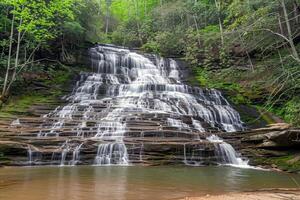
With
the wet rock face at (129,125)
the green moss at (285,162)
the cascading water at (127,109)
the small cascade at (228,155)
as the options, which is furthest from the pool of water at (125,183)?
the cascading water at (127,109)

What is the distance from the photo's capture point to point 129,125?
1547cm

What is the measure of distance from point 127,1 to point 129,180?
142 ft

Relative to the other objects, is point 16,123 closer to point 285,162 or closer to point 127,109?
point 127,109

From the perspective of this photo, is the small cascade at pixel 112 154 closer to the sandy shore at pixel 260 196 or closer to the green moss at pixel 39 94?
the green moss at pixel 39 94

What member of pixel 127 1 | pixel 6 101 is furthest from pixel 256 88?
pixel 127 1

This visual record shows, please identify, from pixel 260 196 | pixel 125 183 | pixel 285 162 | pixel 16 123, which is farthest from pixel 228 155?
pixel 16 123

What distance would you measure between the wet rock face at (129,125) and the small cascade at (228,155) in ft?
0.16

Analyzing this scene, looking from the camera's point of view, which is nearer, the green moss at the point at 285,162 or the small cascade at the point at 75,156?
the green moss at the point at 285,162

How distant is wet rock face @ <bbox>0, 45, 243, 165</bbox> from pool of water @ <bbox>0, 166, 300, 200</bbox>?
212 cm

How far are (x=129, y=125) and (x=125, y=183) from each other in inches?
285

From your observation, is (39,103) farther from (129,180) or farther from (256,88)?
(256,88)

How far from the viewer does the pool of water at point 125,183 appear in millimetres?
6805

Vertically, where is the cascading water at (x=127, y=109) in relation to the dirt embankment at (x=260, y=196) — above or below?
above

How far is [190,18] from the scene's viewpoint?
35031 mm
